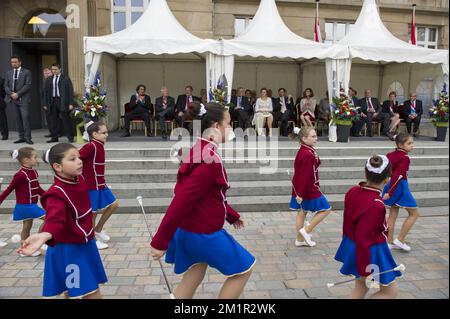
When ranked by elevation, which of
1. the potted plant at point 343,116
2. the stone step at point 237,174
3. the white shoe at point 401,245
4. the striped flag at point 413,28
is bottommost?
the white shoe at point 401,245

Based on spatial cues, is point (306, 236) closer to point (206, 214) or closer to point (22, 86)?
point (206, 214)

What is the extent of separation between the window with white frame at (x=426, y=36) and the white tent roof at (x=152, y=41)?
460 inches

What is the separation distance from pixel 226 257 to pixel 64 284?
4.05 feet

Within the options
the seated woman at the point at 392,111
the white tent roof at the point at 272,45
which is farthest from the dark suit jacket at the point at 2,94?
the seated woman at the point at 392,111

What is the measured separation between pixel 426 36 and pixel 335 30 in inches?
182

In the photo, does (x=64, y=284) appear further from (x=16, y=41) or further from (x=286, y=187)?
(x=16, y=41)

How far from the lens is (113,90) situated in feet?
44.4

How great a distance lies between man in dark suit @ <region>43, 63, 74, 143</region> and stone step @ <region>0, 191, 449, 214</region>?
11.3 feet

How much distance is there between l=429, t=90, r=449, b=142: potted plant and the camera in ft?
37.2

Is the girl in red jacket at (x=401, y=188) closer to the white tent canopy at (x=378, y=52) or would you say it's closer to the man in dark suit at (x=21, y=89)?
the white tent canopy at (x=378, y=52)

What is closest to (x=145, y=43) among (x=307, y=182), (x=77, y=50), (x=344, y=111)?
(x=77, y=50)

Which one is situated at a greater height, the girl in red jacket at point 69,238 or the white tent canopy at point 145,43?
the white tent canopy at point 145,43

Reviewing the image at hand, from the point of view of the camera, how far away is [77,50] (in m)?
11.9

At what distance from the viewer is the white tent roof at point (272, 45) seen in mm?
10516
